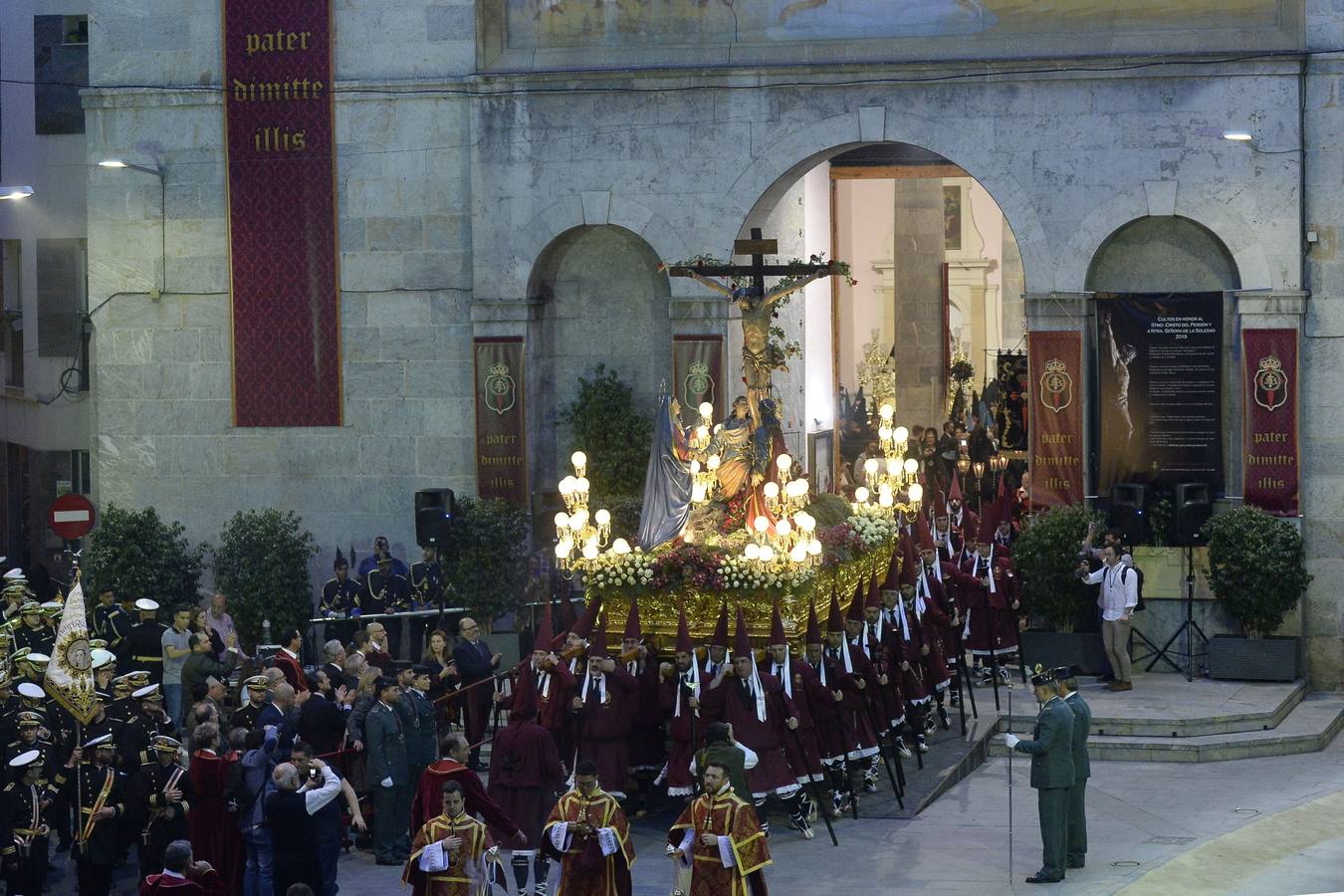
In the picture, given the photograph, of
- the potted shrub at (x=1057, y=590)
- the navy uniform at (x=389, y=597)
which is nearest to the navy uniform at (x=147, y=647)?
the navy uniform at (x=389, y=597)

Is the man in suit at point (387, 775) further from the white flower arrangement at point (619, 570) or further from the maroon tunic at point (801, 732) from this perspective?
the maroon tunic at point (801, 732)

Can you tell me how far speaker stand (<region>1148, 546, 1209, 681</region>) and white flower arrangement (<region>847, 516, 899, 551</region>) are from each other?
13.5ft

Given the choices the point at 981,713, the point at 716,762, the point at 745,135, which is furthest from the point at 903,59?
the point at 716,762

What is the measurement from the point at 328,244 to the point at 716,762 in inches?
488

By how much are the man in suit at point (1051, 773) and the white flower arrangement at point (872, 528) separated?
12.5ft

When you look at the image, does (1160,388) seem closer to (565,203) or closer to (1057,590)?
(1057,590)

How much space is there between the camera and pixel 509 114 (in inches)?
1017

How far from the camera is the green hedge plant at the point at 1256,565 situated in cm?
2334

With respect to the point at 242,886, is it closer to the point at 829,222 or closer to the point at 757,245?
the point at 757,245

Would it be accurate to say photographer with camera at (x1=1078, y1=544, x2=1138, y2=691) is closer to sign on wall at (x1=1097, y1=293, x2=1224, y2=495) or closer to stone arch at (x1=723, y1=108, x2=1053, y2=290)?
sign on wall at (x1=1097, y1=293, x2=1224, y2=495)

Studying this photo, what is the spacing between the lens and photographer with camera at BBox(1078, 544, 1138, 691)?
75.2ft

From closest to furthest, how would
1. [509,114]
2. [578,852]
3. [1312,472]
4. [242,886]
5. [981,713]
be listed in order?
[578,852] → [242,886] → [981,713] → [1312,472] → [509,114]

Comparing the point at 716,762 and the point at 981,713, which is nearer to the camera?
the point at 716,762

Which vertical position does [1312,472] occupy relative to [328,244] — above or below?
below
